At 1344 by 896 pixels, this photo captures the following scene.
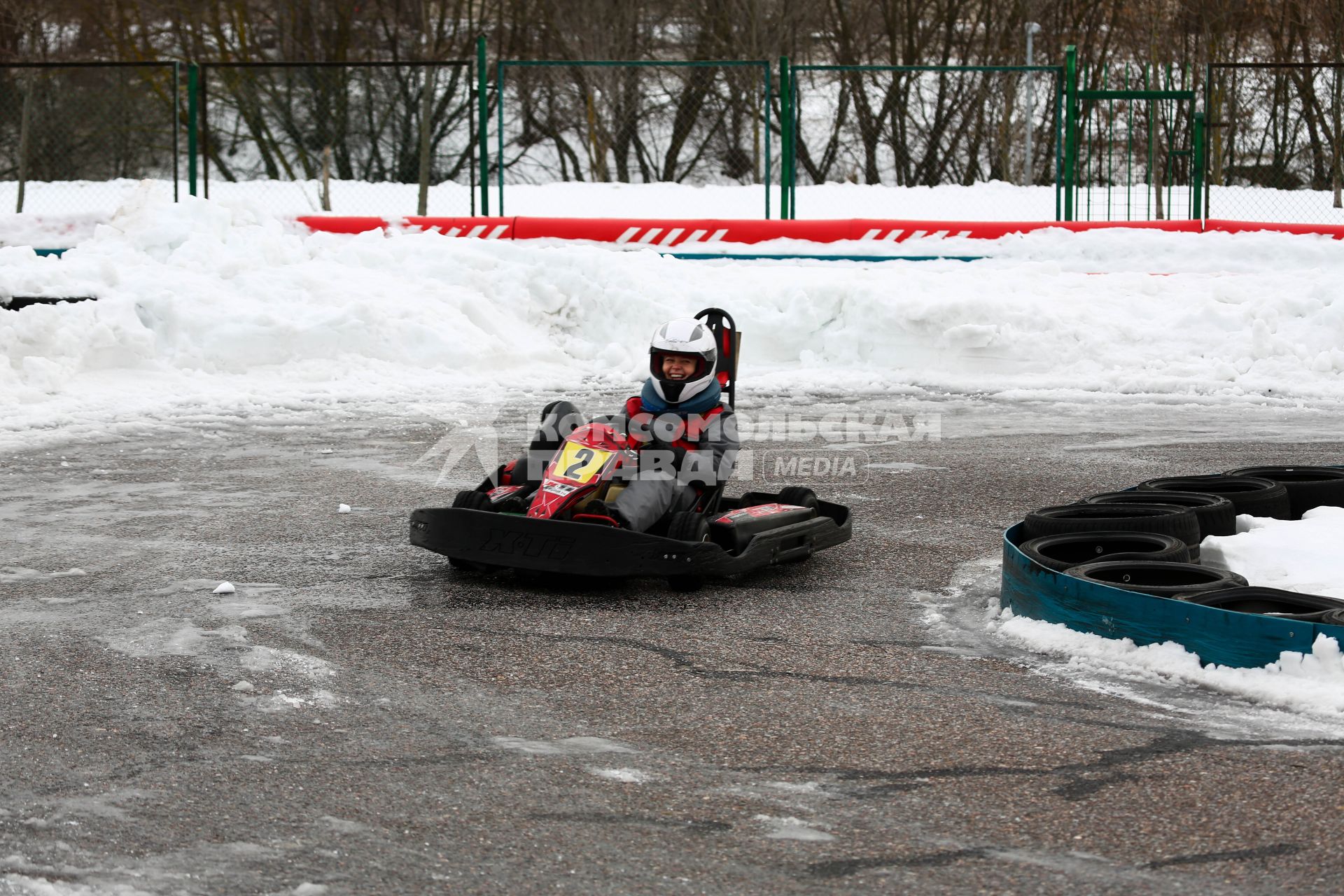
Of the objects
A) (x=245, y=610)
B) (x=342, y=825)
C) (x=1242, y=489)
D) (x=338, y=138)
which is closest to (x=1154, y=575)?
(x=1242, y=489)

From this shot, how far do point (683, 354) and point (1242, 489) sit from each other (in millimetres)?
2564

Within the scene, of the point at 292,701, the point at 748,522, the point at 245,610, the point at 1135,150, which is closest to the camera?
the point at 292,701

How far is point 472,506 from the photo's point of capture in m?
6.39

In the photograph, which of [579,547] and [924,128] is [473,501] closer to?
[579,547]

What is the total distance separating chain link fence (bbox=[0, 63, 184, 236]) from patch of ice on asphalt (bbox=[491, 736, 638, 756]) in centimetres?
2229

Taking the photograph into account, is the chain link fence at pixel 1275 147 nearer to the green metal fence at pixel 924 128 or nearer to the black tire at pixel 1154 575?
the green metal fence at pixel 924 128

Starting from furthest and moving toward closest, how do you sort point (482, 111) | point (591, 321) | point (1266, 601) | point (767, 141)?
point (767, 141)
point (482, 111)
point (591, 321)
point (1266, 601)

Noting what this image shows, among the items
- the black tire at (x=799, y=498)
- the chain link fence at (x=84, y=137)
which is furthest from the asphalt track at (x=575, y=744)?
the chain link fence at (x=84, y=137)

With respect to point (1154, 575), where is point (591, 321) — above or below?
above

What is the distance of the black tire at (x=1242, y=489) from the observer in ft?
22.3

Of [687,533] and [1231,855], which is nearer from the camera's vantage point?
[1231,855]

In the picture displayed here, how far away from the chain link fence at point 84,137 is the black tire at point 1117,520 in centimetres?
2109

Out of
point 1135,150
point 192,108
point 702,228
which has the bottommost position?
point 702,228

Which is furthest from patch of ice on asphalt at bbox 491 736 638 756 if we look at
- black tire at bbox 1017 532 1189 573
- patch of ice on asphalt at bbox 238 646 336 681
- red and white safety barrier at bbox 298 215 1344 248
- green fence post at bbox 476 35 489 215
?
green fence post at bbox 476 35 489 215
